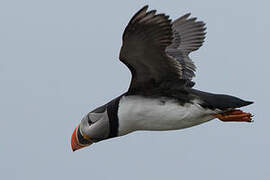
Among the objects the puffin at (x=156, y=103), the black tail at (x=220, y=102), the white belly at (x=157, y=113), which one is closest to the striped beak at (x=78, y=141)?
the puffin at (x=156, y=103)

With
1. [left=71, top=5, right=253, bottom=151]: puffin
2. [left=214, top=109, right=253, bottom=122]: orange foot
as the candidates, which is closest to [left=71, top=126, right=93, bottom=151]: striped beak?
[left=71, top=5, right=253, bottom=151]: puffin

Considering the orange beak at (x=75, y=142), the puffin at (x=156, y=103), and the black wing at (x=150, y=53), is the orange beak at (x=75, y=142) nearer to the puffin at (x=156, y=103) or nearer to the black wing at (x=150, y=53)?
the puffin at (x=156, y=103)

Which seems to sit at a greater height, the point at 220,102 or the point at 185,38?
the point at 185,38

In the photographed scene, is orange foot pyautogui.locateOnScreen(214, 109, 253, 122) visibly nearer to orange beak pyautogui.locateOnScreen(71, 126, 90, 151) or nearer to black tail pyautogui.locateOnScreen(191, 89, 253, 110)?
black tail pyautogui.locateOnScreen(191, 89, 253, 110)

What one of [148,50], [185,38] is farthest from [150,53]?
[185,38]

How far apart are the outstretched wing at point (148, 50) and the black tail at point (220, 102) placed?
1.25 ft

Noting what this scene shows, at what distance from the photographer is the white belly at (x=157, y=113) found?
24.2 ft

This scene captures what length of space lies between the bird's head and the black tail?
106 centimetres

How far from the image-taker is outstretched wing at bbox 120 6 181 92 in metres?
6.61

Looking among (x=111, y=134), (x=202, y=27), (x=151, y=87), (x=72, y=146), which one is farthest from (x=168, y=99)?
(x=202, y=27)

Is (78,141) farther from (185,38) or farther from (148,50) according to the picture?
(185,38)

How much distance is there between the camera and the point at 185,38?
9125mm

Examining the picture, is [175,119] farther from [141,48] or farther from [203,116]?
[141,48]

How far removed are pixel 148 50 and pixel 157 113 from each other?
0.78 m
